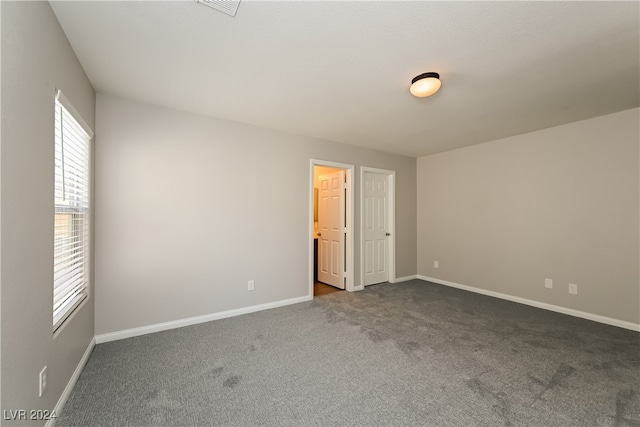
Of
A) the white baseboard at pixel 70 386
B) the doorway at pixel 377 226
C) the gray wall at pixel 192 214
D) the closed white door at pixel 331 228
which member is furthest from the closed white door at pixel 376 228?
the white baseboard at pixel 70 386

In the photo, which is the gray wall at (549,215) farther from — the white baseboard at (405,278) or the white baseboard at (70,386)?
the white baseboard at (70,386)

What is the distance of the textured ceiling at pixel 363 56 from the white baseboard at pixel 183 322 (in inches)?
95.6

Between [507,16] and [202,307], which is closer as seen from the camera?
[507,16]

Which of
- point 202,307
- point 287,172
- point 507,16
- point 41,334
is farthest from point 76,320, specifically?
point 507,16

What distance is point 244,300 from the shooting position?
3.41m

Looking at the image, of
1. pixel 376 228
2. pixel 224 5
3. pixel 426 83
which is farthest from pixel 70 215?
pixel 376 228

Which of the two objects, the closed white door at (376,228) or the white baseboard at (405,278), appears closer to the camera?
the closed white door at (376,228)

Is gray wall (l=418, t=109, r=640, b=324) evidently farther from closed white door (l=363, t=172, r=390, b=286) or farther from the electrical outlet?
the electrical outlet

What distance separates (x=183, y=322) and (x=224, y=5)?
3046mm

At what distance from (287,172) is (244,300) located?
6.01 feet

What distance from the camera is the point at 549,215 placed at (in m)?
3.62

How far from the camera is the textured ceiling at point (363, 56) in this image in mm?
1594

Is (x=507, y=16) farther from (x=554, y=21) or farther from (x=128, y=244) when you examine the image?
(x=128, y=244)

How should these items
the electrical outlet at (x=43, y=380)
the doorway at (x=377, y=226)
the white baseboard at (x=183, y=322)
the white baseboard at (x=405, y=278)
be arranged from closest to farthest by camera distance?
the electrical outlet at (x=43, y=380) < the white baseboard at (x=183, y=322) < the doorway at (x=377, y=226) < the white baseboard at (x=405, y=278)
